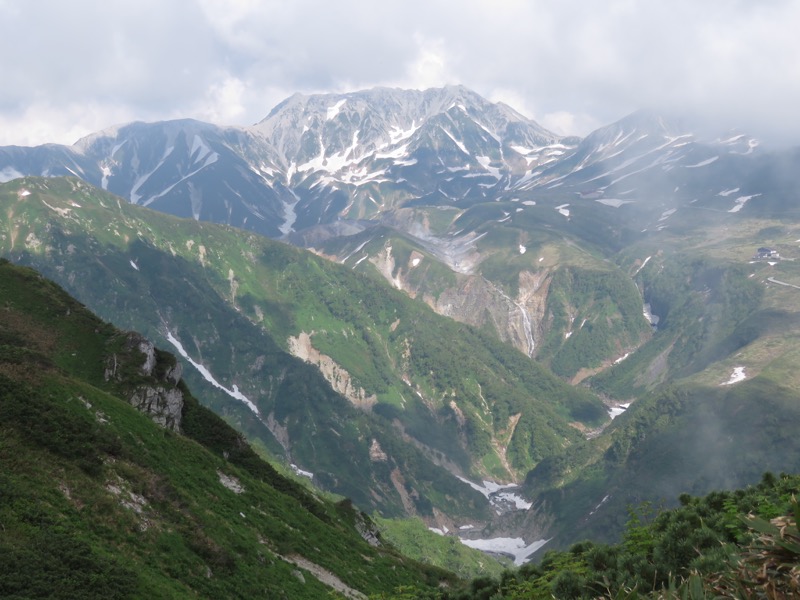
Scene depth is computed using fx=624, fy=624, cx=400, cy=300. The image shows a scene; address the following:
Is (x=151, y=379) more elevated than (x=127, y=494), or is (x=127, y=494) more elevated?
(x=151, y=379)

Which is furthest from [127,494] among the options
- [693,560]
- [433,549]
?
[433,549]

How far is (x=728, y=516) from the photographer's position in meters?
23.8

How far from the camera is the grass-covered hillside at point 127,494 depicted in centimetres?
3034

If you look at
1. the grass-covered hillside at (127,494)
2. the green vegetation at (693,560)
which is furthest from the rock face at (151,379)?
the green vegetation at (693,560)

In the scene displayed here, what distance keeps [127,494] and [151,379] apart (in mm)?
29757

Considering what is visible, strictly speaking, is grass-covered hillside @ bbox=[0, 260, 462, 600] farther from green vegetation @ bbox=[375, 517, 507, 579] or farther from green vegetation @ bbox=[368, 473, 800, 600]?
green vegetation @ bbox=[375, 517, 507, 579]

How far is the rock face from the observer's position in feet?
218

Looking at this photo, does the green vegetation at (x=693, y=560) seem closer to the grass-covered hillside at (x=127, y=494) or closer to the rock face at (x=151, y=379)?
the grass-covered hillside at (x=127, y=494)

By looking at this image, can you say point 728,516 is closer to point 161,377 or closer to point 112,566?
point 112,566

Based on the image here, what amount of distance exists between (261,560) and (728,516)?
35355 millimetres

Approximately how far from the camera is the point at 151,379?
68.8 metres

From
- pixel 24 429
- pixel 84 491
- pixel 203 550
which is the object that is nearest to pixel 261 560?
pixel 203 550

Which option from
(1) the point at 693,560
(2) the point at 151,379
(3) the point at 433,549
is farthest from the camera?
(3) the point at 433,549

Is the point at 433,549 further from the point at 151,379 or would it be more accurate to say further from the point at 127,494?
→ the point at 127,494
